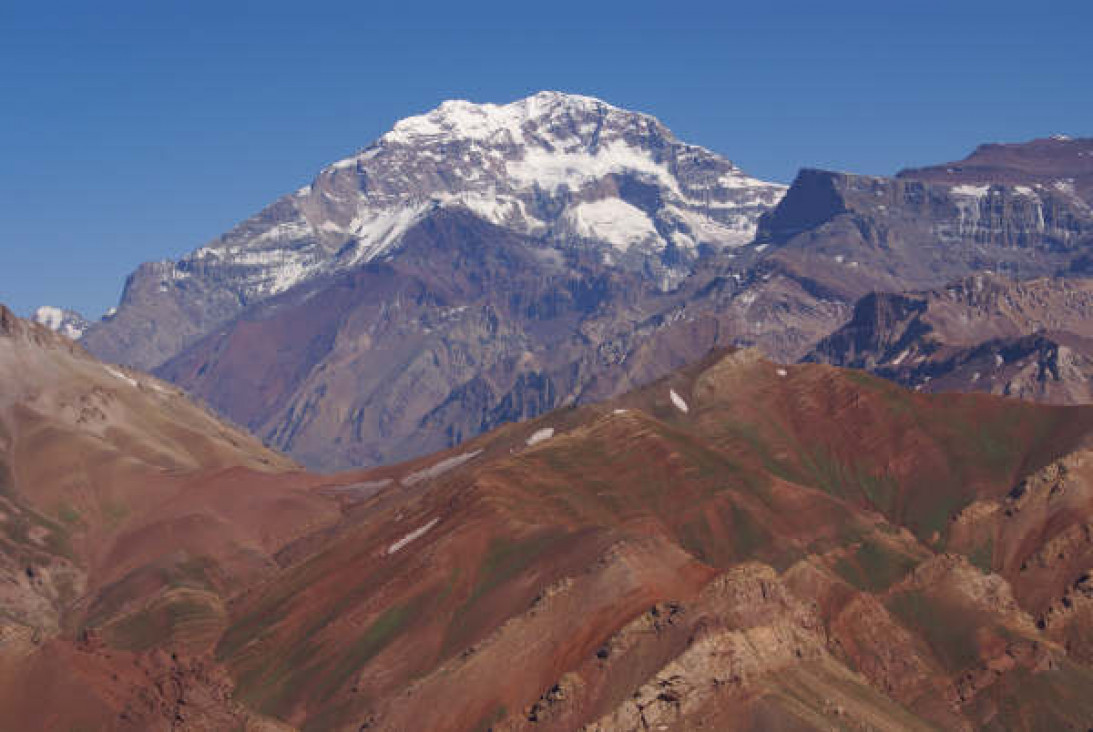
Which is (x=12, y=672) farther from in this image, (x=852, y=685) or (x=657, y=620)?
(x=852, y=685)

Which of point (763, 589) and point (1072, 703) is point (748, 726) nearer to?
point (763, 589)

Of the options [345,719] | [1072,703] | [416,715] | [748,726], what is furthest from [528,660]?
[1072,703]

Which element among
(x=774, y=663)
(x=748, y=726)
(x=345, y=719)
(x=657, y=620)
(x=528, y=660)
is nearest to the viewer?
(x=748, y=726)

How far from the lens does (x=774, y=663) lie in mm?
162625

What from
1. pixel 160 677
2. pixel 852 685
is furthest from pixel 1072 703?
pixel 160 677

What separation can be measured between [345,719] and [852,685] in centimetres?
6738

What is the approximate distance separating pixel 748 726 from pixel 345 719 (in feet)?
218

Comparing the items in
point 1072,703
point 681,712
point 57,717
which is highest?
point 57,717

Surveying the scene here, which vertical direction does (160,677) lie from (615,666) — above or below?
above

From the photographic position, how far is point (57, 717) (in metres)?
157

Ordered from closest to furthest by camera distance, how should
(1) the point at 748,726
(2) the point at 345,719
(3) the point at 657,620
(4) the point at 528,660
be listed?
(1) the point at 748,726 < (3) the point at 657,620 < (4) the point at 528,660 < (2) the point at 345,719

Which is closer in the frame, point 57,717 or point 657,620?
point 57,717

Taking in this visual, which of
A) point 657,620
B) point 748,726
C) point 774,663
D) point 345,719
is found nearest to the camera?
point 748,726

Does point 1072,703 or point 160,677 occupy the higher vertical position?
point 160,677
